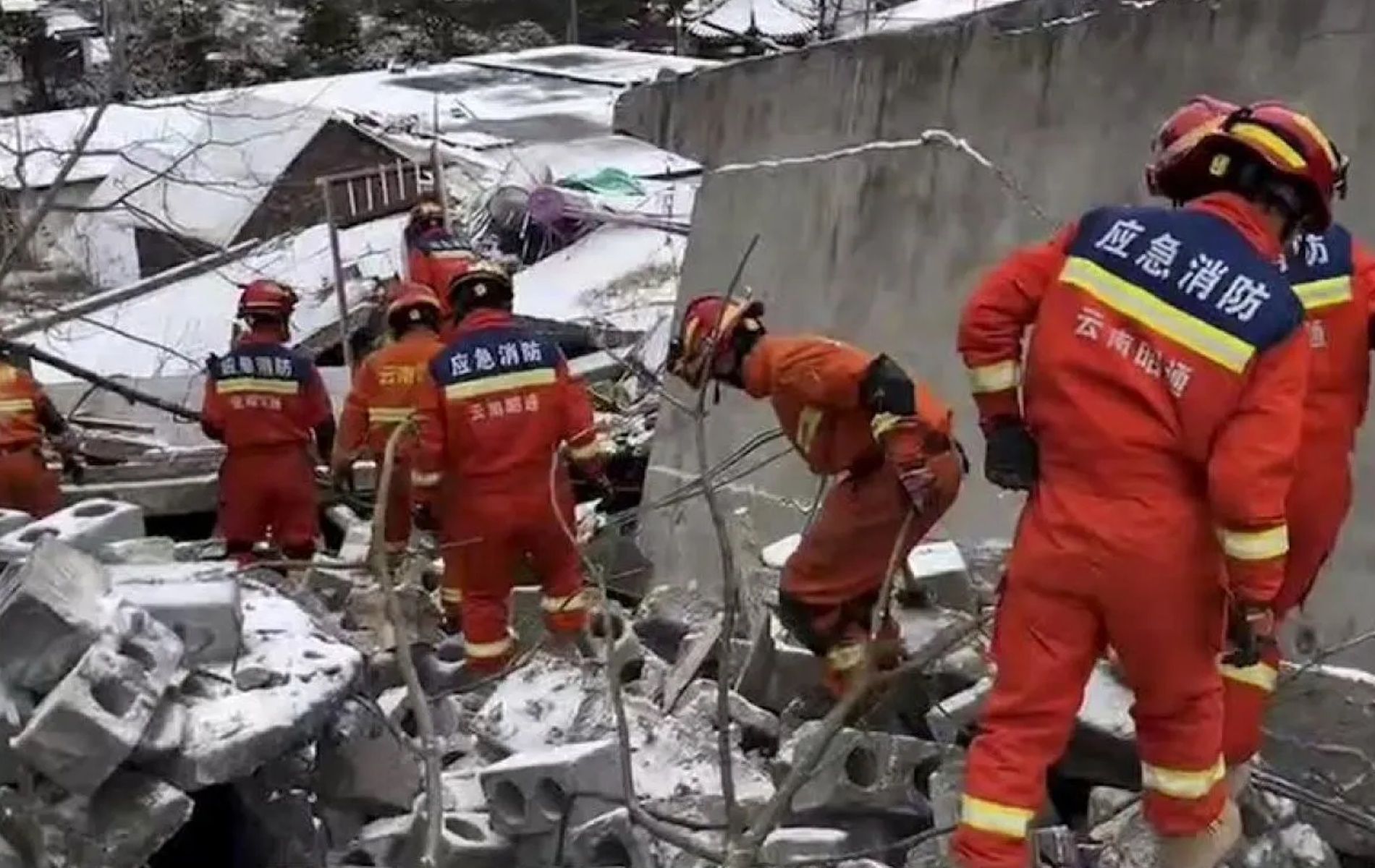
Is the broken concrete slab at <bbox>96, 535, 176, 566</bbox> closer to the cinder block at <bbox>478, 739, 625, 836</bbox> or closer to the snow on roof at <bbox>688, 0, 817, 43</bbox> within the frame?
the cinder block at <bbox>478, 739, 625, 836</bbox>

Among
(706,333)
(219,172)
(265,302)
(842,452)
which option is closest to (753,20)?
(219,172)

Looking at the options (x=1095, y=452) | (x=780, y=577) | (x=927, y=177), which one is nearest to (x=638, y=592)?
(x=927, y=177)

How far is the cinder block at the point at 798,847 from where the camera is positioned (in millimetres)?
4246

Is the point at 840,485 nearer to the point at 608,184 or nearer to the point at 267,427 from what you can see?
the point at 267,427

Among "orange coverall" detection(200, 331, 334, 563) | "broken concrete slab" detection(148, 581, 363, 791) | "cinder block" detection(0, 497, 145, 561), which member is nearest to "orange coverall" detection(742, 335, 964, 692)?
"broken concrete slab" detection(148, 581, 363, 791)

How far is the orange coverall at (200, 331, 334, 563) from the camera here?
786cm

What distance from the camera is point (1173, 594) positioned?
375 cm

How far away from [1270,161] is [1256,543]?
778 mm

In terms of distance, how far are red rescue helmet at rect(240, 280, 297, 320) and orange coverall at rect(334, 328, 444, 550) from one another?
753mm

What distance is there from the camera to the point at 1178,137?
4.12m

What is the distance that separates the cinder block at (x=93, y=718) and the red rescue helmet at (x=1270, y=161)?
2469mm

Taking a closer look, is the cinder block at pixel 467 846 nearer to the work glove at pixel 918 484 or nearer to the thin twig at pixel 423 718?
the thin twig at pixel 423 718

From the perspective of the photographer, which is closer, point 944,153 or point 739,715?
point 739,715

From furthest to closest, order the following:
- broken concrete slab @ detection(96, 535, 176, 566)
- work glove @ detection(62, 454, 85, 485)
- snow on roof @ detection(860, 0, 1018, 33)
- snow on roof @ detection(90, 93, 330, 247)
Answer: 1. snow on roof @ detection(90, 93, 330, 247)
2. snow on roof @ detection(860, 0, 1018, 33)
3. work glove @ detection(62, 454, 85, 485)
4. broken concrete slab @ detection(96, 535, 176, 566)
